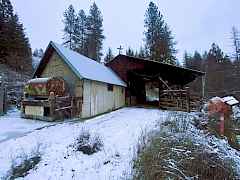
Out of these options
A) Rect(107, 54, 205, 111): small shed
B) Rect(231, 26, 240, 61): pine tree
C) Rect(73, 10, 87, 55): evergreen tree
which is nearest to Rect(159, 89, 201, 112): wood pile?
Rect(107, 54, 205, 111): small shed

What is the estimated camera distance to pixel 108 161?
281 inches

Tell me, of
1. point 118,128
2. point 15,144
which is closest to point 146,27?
point 118,128

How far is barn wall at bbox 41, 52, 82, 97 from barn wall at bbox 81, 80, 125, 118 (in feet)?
2.19

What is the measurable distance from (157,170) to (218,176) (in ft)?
4.42

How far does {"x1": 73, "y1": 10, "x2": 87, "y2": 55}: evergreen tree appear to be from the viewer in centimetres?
4116

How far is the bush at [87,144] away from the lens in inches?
316

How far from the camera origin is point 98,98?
57.2 ft

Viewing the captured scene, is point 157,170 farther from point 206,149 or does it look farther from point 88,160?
point 88,160

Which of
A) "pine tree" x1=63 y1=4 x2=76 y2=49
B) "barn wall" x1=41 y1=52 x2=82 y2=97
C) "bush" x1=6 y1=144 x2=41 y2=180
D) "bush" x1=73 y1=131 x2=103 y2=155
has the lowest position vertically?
"bush" x1=6 y1=144 x2=41 y2=180

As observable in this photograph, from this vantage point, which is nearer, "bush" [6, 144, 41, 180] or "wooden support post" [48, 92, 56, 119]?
"bush" [6, 144, 41, 180]

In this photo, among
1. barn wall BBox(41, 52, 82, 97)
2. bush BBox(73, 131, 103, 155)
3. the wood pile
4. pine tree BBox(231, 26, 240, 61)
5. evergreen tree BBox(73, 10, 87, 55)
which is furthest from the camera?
pine tree BBox(231, 26, 240, 61)

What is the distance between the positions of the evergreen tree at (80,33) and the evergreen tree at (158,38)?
10.6 m

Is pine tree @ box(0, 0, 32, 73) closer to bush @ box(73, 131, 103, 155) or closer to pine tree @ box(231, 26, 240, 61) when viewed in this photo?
bush @ box(73, 131, 103, 155)

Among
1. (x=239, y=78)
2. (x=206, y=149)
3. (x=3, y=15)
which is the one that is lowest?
(x=206, y=149)
